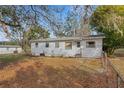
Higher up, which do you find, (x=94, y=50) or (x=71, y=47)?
(x=71, y=47)

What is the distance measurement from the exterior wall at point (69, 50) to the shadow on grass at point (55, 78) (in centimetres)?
398

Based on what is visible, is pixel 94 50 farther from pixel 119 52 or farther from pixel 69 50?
pixel 69 50

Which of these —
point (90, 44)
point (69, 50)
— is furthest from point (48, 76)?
point (69, 50)

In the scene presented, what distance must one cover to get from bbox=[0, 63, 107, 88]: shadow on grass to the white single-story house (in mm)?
3902

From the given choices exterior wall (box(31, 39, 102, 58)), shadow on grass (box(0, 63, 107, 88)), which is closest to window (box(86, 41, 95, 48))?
exterior wall (box(31, 39, 102, 58))

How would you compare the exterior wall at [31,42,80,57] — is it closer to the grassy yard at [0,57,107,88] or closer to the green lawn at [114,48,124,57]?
the green lawn at [114,48,124,57]

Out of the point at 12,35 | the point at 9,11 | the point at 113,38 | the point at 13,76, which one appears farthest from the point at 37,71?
the point at 113,38

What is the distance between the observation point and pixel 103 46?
1310cm

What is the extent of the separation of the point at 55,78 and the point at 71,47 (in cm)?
637

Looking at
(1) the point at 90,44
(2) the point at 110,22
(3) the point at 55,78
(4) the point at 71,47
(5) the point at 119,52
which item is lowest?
(3) the point at 55,78

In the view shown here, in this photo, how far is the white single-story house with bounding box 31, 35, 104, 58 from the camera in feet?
42.3

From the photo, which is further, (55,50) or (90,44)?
(55,50)

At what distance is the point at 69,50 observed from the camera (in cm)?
1379
